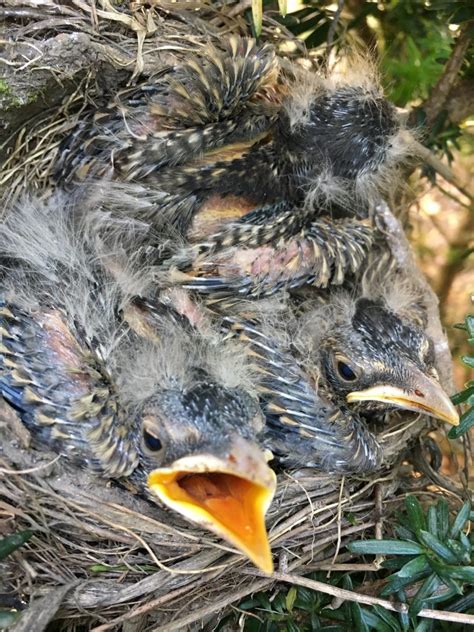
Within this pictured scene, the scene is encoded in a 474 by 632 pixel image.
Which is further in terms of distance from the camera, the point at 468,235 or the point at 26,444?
the point at 468,235

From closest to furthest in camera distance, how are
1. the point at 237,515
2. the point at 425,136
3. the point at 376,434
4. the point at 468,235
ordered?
the point at 237,515
the point at 376,434
the point at 425,136
the point at 468,235

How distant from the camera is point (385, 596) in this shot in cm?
112

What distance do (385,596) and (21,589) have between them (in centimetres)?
60

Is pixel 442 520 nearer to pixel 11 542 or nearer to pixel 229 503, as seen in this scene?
pixel 229 503

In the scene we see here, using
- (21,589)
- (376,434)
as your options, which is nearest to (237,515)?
(21,589)

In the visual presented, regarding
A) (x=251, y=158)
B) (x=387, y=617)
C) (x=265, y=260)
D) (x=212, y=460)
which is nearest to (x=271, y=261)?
(x=265, y=260)

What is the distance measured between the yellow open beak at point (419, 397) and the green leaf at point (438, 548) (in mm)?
230

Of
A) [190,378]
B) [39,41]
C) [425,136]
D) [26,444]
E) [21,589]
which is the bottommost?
[21,589]

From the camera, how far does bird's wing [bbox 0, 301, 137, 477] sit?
112 cm

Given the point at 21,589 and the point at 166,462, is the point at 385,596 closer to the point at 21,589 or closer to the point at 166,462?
the point at 166,462

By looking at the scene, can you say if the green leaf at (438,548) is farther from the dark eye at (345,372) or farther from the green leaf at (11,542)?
the green leaf at (11,542)

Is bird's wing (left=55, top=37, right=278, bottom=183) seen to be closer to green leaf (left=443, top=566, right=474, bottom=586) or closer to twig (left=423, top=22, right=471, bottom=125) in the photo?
twig (left=423, top=22, right=471, bottom=125)

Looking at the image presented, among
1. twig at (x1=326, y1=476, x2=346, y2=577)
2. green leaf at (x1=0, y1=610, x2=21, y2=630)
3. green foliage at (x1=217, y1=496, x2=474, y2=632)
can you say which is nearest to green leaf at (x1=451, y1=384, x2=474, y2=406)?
green foliage at (x1=217, y1=496, x2=474, y2=632)

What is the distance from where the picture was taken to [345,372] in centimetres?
130
